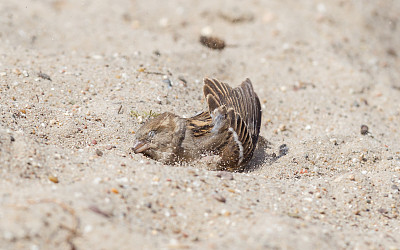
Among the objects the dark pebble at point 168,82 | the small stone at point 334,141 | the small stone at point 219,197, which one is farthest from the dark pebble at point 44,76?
the small stone at point 334,141

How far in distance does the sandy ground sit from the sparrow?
0.24 m

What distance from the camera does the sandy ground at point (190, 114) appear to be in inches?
105

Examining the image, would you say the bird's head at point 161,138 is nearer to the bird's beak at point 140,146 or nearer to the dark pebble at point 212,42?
the bird's beak at point 140,146

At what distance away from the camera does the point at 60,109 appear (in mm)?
4234

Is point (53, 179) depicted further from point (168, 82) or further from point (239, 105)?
point (168, 82)

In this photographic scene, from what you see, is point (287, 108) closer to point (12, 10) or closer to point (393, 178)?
point (393, 178)

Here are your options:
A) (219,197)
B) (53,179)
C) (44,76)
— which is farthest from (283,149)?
(44,76)

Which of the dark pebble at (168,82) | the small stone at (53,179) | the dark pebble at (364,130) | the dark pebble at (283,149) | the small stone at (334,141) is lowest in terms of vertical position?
the small stone at (53,179)

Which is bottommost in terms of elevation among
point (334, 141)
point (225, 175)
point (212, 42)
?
point (225, 175)

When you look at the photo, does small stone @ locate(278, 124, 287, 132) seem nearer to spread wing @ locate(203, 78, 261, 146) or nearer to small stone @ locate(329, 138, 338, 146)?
small stone @ locate(329, 138, 338, 146)

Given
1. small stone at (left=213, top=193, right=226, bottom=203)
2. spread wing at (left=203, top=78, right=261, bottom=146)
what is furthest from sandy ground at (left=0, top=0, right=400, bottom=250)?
spread wing at (left=203, top=78, right=261, bottom=146)

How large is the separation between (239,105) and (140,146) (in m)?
1.01

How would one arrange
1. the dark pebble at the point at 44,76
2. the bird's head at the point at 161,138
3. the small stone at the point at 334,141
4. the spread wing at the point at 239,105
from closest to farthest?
the bird's head at the point at 161,138
the spread wing at the point at 239,105
the small stone at the point at 334,141
the dark pebble at the point at 44,76

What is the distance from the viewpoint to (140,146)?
3684 mm
